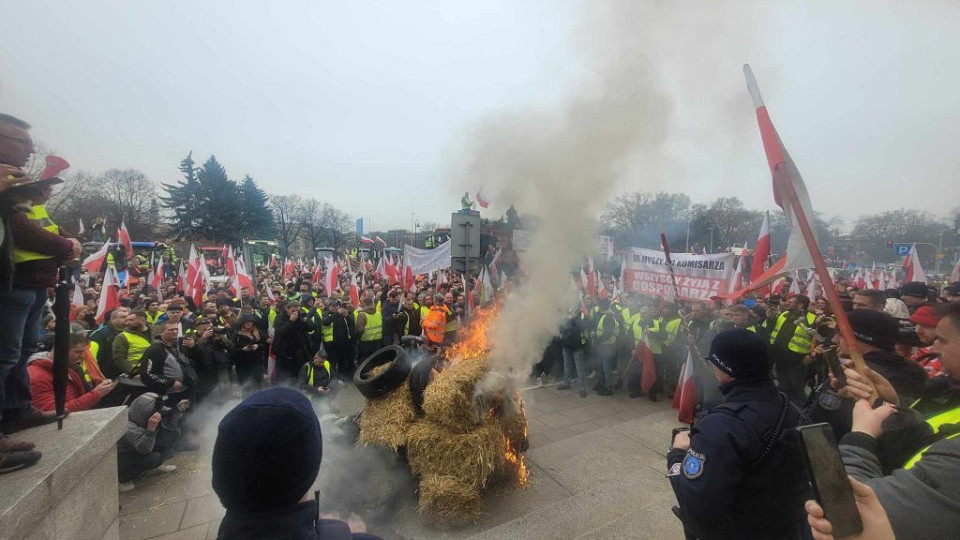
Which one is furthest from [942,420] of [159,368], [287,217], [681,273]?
[287,217]

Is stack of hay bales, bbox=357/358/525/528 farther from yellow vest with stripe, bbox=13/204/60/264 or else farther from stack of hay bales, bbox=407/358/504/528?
yellow vest with stripe, bbox=13/204/60/264

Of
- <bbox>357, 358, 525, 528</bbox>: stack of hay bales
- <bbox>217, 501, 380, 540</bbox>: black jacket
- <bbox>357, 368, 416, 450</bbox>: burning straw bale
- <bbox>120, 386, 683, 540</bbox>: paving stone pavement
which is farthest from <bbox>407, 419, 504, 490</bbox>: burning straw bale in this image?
<bbox>217, 501, 380, 540</bbox>: black jacket

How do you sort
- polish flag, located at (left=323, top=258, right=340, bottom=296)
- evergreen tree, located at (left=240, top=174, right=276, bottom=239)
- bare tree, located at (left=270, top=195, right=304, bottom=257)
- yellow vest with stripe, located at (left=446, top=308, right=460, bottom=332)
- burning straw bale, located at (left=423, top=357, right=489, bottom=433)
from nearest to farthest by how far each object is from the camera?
burning straw bale, located at (left=423, top=357, right=489, bottom=433) → yellow vest with stripe, located at (left=446, top=308, right=460, bottom=332) → polish flag, located at (left=323, top=258, right=340, bottom=296) → evergreen tree, located at (left=240, top=174, right=276, bottom=239) → bare tree, located at (left=270, top=195, right=304, bottom=257)

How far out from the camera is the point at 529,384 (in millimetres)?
9039

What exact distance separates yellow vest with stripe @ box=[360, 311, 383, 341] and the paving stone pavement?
3659 mm

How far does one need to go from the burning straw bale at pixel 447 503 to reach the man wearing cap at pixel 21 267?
10.2 ft

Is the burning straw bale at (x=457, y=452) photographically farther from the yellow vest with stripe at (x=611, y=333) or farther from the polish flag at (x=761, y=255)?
the polish flag at (x=761, y=255)

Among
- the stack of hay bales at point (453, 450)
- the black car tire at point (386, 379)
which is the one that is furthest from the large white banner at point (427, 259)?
the stack of hay bales at point (453, 450)

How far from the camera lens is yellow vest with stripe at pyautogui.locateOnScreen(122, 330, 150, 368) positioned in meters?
5.38

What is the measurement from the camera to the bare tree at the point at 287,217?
56.5 m

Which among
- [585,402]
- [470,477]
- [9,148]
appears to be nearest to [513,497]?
[470,477]

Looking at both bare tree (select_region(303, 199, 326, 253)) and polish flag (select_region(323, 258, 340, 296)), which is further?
bare tree (select_region(303, 199, 326, 253))

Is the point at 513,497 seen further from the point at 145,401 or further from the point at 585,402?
the point at 145,401

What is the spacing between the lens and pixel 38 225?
2.38m
